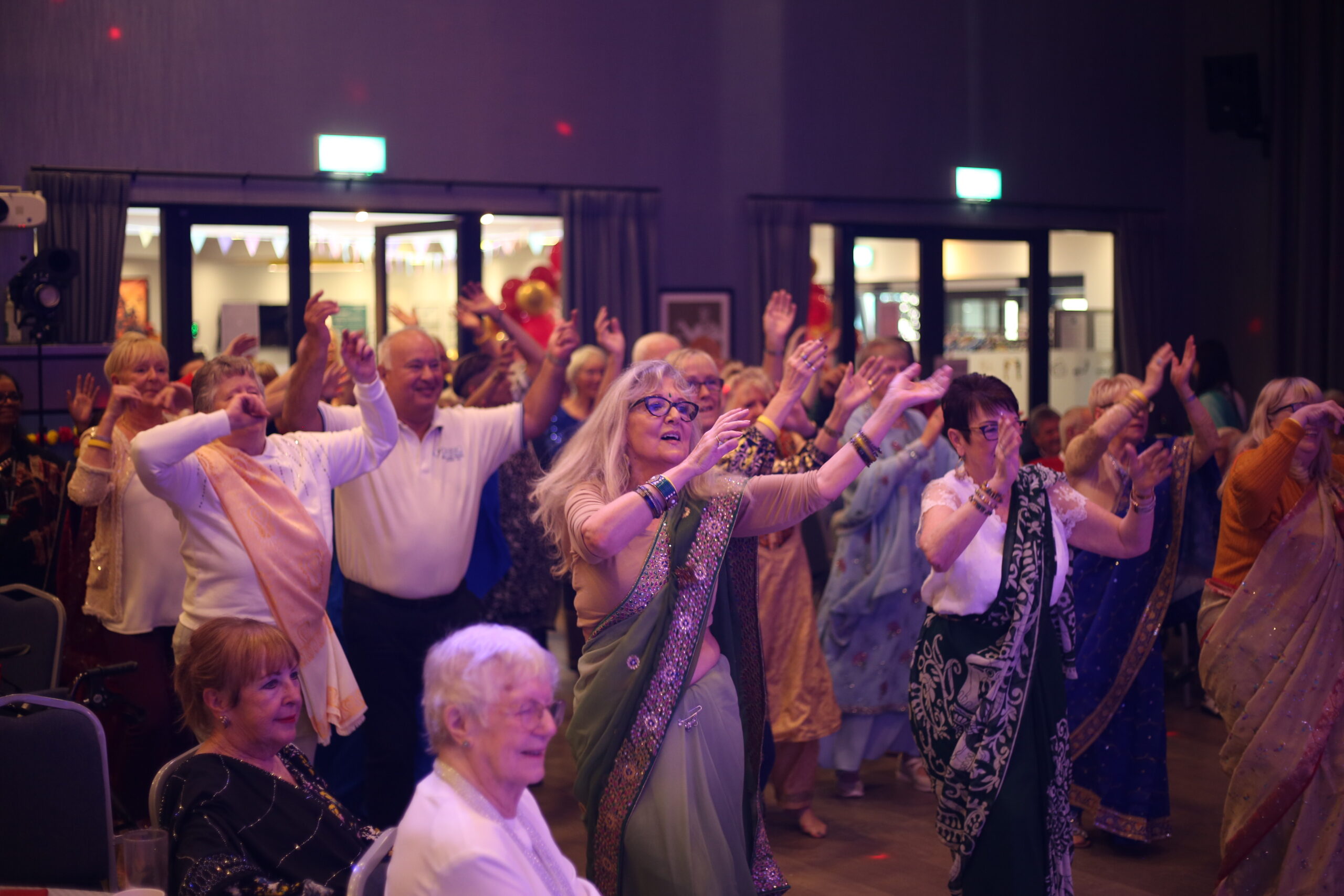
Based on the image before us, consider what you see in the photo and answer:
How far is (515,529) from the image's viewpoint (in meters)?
4.83

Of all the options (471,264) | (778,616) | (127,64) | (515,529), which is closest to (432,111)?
(471,264)

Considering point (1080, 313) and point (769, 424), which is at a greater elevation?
point (1080, 313)

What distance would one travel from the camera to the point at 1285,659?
3.23 meters

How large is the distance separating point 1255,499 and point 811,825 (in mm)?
1835

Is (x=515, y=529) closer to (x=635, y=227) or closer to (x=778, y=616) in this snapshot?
(x=778, y=616)

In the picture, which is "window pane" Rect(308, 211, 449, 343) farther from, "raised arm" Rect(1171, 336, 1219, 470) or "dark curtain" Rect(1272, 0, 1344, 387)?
"dark curtain" Rect(1272, 0, 1344, 387)

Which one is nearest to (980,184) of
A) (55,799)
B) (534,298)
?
(534,298)

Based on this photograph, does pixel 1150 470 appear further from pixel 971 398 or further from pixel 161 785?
pixel 161 785

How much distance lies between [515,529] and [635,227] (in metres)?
3.81

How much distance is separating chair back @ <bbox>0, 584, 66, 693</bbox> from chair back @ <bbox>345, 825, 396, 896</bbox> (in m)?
1.95

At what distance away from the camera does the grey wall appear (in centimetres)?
709

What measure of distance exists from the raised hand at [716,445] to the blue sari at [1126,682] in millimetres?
1973

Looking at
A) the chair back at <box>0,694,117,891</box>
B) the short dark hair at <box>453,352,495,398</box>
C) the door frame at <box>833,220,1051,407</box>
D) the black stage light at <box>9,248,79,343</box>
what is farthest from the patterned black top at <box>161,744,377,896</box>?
the door frame at <box>833,220,1051,407</box>

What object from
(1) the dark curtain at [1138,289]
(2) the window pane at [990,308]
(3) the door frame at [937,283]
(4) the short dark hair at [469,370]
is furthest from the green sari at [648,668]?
(1) the dark curtain at [1138,289]
